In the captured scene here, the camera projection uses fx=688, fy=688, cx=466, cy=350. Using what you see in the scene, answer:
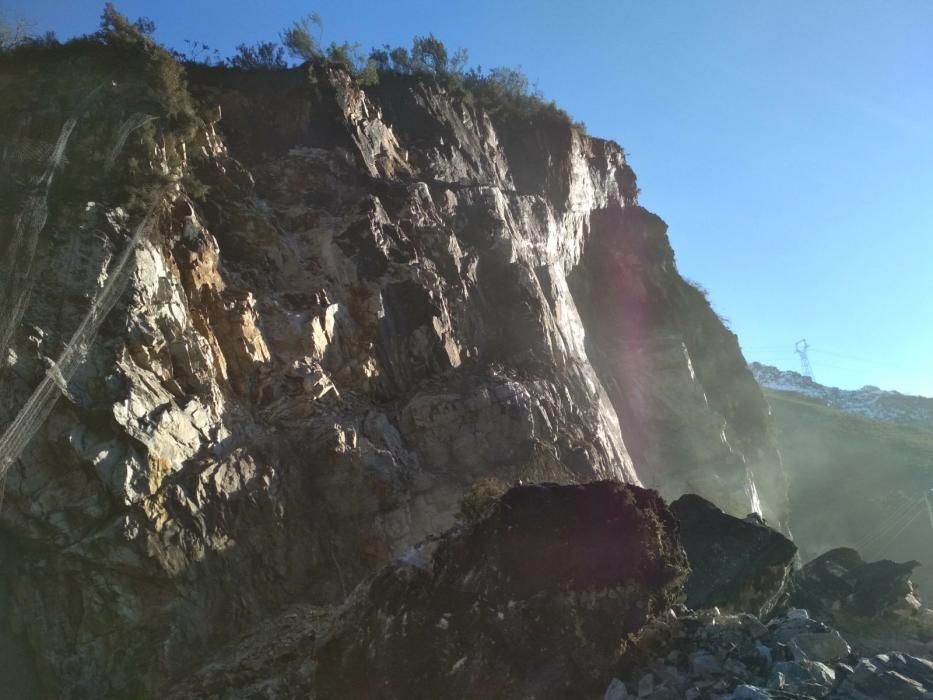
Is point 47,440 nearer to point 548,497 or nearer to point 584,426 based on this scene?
point 548,497

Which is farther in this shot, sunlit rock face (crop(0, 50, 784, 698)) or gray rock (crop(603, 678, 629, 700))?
sunlit rock face (crop(0, 50, 784, 698))

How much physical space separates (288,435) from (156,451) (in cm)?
272

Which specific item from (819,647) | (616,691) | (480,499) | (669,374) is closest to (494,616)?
(616,691)

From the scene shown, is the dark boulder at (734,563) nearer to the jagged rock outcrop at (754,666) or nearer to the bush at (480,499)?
the jagged rock outcrop at (754,666)

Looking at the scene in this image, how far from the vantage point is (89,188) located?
12.3 metres

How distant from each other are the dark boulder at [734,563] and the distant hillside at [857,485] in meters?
18.3

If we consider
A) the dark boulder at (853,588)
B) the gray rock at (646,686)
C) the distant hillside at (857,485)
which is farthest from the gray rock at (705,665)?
the distant hillside at (857,485)

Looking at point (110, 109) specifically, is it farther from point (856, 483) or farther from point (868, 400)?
point (868, 400)

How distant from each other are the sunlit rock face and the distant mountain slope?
48.7 meters

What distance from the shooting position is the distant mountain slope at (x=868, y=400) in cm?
Answer: 6581

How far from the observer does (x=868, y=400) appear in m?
72.8

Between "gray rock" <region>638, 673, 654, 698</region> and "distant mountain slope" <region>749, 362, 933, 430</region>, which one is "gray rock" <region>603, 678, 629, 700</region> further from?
"distant mountain slope" <region>749, 362, 933, 430</region>

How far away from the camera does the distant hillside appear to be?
34.6 m

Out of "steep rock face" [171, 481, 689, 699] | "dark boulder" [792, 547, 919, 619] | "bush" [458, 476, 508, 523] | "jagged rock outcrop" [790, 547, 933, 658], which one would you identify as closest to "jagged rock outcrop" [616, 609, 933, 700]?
"steep rock face" [171, 481, 689, 699]
